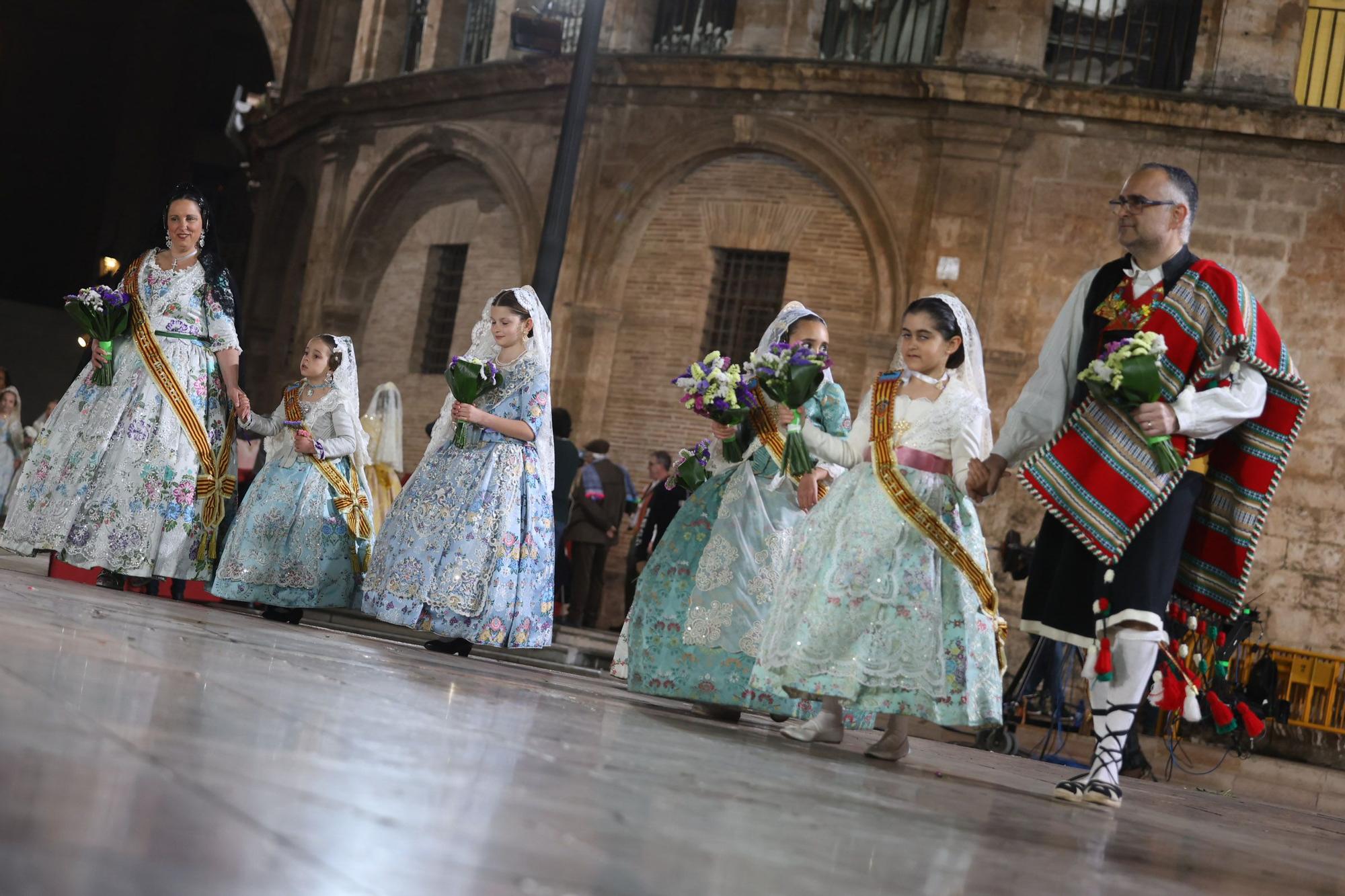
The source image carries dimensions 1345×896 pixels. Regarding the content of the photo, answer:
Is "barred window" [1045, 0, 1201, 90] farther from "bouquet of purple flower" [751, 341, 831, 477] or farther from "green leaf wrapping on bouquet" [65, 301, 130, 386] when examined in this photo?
"bouquet of purple flower" [751, 341, 831, 477]

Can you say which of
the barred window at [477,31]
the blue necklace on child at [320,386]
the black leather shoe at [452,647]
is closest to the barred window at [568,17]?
the barred window at [477,31]

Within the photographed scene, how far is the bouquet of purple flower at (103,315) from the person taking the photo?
841 cm

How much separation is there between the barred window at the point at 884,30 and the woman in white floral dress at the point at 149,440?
9697 mm

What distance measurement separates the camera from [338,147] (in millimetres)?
21297

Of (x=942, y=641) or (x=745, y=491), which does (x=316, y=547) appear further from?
(x=942, y=641)

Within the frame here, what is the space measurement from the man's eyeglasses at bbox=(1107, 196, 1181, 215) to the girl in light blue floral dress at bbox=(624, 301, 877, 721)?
1.57 m

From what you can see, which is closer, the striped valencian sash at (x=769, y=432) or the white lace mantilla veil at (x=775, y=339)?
the striped valencian sash at (x=769, y=432)

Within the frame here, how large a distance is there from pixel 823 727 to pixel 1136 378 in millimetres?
1886

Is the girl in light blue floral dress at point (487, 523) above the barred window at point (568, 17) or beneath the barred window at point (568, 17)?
beneath

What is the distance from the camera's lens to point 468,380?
8000 millimetres

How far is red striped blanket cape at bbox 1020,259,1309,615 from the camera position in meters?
5.21

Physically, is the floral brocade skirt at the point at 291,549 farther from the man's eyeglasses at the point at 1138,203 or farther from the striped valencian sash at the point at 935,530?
the man's eyeglasses at the point at 1138,203

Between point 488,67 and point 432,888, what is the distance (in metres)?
17.9

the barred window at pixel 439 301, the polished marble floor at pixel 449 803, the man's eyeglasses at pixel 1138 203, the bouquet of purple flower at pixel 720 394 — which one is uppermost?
the barred window at pixel 439 301
